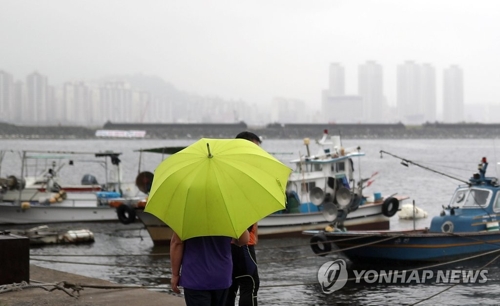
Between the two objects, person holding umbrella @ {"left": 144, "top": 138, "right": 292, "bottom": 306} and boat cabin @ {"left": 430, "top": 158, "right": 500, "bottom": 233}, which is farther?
boat cabin @ {"left": 430, "top": 158, "right": 500, "bottom": 233}

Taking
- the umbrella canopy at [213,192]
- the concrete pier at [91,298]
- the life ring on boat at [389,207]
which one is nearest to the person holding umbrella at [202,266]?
the umbrella canopy at [213,192]

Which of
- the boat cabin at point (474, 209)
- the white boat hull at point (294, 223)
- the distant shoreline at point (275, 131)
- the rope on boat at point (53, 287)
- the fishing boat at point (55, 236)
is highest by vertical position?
the distant shoreline at point (275, 131)

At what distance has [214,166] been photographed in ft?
20.4

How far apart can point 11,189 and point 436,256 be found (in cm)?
1735

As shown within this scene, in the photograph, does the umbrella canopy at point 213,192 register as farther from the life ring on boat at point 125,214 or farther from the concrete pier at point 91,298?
the life ring on boat at point 125,214

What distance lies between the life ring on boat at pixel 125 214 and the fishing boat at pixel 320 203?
0.78ft

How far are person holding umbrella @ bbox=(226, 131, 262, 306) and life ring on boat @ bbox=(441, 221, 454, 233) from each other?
1104 centimetres

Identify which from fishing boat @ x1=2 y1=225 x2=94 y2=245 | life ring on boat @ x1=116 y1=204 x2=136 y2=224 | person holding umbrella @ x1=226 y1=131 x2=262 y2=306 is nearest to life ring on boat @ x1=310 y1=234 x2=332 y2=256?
life ring on boat @ x1=116 y1=204 x2=136 y2=224

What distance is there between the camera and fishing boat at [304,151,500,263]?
1744 cm

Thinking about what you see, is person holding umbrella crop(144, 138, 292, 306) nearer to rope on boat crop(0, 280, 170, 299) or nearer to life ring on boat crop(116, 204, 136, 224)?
rope on boat crop(0, 280, 170, 299)

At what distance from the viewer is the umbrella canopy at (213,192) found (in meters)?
6.12

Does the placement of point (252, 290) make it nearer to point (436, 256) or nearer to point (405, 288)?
point (405, 288)

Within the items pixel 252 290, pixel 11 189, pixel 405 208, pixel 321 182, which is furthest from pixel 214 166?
pixel 405 208

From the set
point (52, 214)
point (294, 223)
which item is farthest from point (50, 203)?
point (294, 223)
